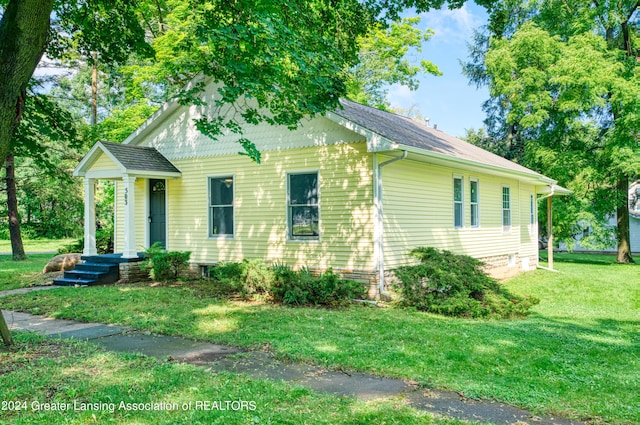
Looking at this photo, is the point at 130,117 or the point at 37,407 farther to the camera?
the point at 130,117

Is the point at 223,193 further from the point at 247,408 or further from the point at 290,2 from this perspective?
the point at 247,408

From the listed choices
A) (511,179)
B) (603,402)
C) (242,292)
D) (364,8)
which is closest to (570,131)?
(511,179)

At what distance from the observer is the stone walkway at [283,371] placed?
404 cm

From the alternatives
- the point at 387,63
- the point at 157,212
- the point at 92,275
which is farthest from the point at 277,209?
the point at 387,63

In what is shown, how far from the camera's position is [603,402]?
4.27m

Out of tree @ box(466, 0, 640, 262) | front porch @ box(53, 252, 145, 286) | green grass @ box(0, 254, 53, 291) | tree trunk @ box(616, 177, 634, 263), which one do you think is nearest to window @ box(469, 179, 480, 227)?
tree @ box(466, 0, 640, 262)

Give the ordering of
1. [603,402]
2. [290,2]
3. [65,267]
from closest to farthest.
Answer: [603,402] → [290,2] → [65,267]

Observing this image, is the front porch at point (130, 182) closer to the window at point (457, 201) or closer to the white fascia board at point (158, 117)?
the white fascia board at point (158, 117)

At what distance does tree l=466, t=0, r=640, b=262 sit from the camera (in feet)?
64.5

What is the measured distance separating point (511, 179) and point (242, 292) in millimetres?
11037

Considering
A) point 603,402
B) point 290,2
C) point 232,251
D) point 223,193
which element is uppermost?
point 290,2

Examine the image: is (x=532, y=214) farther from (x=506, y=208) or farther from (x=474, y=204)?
(x=474, y=204)

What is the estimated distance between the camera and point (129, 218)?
12.6m

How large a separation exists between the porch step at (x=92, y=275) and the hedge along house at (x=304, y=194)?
59 cm
